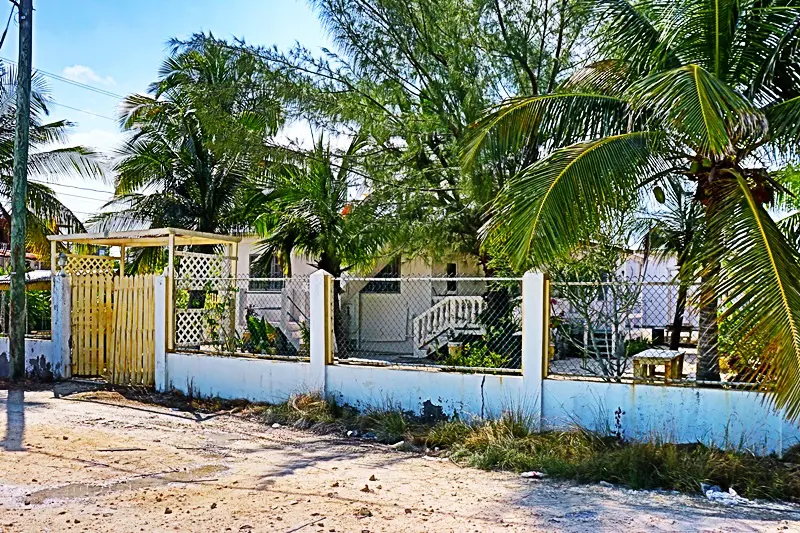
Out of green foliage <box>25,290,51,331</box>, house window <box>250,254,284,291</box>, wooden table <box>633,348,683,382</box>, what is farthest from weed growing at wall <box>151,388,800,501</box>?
green foliage <box>25,290,51,331</box>

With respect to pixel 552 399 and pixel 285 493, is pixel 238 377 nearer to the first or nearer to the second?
pixel 285 493

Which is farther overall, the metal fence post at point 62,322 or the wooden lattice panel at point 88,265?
the wooden lattice panel at point 88,265

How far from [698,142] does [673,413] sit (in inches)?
103

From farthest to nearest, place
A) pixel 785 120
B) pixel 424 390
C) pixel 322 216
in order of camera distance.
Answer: pixel 322 216
pixel 424 390
pixel 785 120

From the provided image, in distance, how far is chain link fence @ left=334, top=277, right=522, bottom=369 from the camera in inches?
480

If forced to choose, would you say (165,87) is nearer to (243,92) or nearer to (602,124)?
(243,92)

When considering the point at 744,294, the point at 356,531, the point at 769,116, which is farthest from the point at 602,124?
the point at 356,531

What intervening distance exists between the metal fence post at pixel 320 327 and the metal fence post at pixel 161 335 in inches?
116

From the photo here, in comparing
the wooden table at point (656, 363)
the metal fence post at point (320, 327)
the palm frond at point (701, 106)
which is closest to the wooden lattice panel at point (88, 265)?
the metal fence post at point (320, 327)

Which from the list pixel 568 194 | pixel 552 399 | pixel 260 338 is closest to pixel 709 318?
pixel 552 399

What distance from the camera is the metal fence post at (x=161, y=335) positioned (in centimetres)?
1110

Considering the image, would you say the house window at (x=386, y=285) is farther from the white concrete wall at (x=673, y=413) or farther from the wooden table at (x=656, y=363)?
the white concrete wall at (x=673, y=413)

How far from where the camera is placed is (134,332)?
1164cm

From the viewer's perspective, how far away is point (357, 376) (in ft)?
Answer: 29.6
